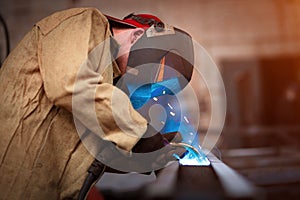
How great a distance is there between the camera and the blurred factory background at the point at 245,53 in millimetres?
2416

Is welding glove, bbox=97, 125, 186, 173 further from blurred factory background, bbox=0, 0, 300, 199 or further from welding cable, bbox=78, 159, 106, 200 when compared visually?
blurred factory background, bbox=0, 0, 300, 199

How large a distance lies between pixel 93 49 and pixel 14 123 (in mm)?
262

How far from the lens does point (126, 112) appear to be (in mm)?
770

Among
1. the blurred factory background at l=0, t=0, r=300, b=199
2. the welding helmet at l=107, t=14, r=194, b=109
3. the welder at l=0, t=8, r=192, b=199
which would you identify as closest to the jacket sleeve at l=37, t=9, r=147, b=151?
the welder at l=0, t=8, r=192, b=199

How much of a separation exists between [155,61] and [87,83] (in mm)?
215

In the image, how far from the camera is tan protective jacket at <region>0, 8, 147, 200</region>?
2.53 feet

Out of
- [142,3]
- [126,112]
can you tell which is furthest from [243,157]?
[126,112]

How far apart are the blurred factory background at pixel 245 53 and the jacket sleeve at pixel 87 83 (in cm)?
160

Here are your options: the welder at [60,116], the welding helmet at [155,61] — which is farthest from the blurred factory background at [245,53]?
the welder at [60,116]

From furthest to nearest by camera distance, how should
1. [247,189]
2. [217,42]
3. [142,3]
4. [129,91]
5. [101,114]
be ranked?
[217,42] → [142,3] → [129,91] → [101,114] → [247,189]

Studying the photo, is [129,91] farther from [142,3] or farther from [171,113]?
[142,3]

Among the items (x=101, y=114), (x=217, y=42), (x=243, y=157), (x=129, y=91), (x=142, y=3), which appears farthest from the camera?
(x=217, y=42)

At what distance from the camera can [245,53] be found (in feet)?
8.80

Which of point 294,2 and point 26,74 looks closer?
point 26,74
